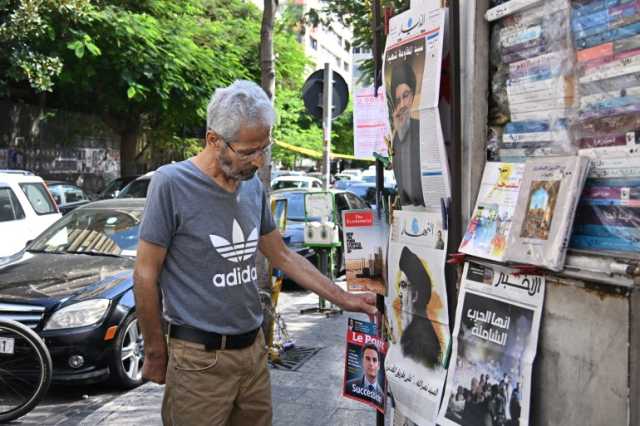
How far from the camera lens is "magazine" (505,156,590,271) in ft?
6.73

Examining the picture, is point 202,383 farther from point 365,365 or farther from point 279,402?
point 279,402

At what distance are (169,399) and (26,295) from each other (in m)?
3.17

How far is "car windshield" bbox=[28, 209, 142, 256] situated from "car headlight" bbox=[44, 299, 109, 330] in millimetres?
975

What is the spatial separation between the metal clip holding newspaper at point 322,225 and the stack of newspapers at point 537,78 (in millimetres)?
5782

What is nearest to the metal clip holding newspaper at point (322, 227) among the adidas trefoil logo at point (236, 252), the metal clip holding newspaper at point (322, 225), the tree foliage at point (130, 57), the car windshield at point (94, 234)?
the metal clip holding newspaper at point (322, 225)

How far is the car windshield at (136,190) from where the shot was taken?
13.0 meters

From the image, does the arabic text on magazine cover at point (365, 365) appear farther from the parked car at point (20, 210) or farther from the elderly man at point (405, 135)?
the parked car at point (20, 210)

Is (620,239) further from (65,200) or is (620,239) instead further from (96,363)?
(65,200)

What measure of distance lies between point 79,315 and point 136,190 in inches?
336

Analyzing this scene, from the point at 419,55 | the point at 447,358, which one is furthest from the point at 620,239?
the point at 419,55

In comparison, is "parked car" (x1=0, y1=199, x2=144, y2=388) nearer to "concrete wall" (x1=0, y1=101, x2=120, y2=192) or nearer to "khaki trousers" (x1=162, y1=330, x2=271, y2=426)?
"khaki trousers" (x1=162, y1=330, x2=271, y2=426)

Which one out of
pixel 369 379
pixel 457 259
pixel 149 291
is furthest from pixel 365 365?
pixel 149 291

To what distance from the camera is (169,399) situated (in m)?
2.52

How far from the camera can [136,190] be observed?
524 inches
